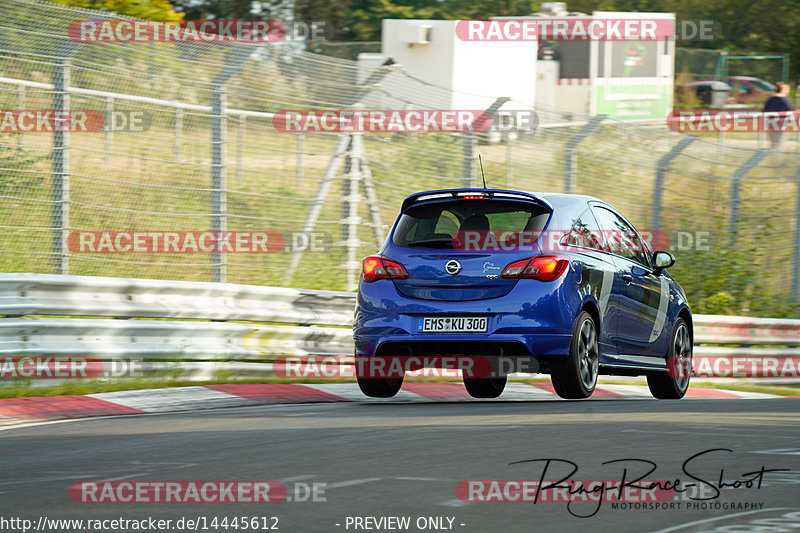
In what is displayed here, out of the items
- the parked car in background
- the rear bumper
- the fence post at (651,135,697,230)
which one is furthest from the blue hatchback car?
the parked car in background

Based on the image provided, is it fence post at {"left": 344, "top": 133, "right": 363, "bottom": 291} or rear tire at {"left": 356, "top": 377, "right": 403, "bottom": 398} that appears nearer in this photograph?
rear tire at {"left": 356, "top": 377, "right": 403, "bottom": 398}

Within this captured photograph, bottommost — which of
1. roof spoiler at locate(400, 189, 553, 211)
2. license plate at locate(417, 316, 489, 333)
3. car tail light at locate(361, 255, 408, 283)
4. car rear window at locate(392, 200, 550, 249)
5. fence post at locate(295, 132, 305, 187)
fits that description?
license plate at locate(417, 316, 489, 333)

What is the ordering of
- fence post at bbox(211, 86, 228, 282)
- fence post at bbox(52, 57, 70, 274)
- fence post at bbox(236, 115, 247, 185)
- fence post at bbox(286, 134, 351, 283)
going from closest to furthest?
fence post at bbox(52, 57, 70, 274)
fence post at bbox(211, 86, 228, 282)
fence post at bbox(236, 115, 247, 185)
fence post at bbox(286, 134, 351, 283)

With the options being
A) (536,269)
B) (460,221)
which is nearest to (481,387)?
(460,221)

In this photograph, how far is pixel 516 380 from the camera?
13531 millimetres

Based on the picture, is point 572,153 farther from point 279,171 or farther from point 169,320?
point 169,320

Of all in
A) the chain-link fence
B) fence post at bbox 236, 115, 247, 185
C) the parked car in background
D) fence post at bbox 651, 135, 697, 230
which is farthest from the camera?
the parked car in background

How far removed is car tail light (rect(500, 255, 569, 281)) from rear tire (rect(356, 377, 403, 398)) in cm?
162

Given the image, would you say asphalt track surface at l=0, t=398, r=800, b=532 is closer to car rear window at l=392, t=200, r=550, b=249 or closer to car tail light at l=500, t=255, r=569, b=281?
car tail light at l=500, t=255, r=569, b=281

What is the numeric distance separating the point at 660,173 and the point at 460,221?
8547 mm

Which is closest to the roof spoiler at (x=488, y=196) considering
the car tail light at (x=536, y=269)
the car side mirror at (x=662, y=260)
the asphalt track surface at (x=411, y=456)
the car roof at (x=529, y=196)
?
the car roof at (x=529, y=196)

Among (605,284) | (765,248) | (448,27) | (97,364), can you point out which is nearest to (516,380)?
(605,284)

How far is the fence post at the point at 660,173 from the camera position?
57.8 feet

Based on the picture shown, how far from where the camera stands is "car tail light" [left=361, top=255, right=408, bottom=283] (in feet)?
32.8
